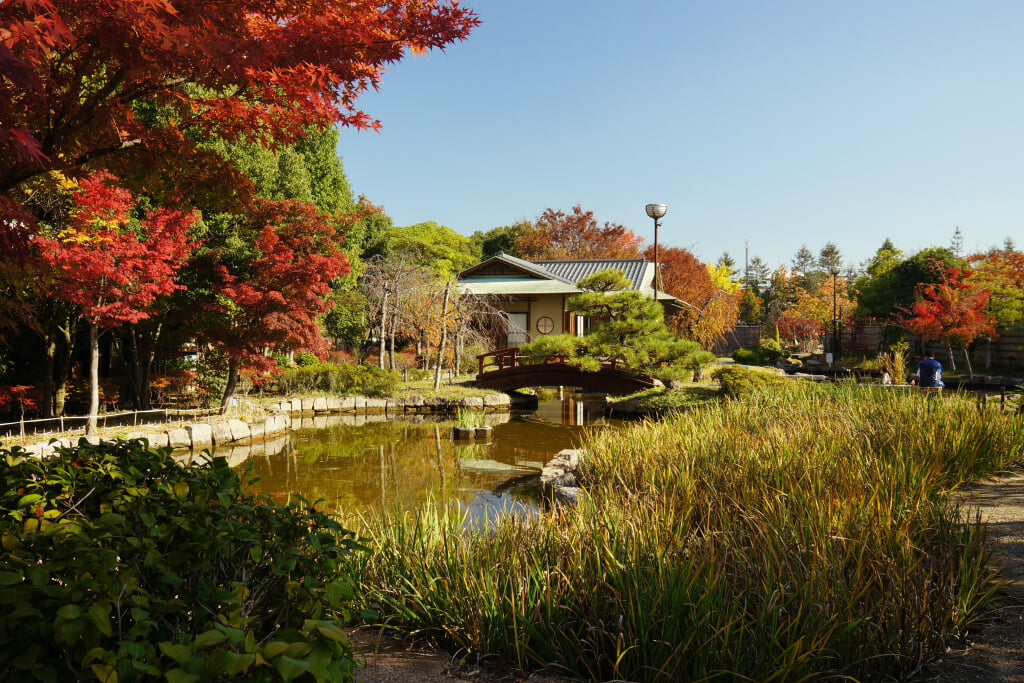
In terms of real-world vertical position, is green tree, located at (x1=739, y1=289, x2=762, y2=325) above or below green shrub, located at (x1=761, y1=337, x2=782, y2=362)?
above

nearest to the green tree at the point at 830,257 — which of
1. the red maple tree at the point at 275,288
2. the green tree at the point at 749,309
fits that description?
the green tree at the point at 749,309

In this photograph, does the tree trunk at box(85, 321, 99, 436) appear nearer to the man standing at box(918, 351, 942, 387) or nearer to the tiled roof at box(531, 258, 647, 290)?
the man standing at box(918, 351, 942, 387)

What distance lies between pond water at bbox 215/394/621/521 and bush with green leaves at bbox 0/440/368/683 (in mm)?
3676

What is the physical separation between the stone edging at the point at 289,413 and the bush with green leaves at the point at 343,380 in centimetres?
43

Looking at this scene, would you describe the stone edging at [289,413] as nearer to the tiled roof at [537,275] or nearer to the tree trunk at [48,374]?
the tree trunk at [48,374]

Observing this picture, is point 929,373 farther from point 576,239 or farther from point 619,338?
point 576,239

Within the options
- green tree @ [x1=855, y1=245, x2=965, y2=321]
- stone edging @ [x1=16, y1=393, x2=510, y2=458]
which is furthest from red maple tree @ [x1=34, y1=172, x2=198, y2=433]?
green tree @ [x1=855, y1=245, x2=965, y2=321]

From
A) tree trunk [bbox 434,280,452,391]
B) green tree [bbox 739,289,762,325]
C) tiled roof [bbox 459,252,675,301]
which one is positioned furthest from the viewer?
green tree [bbox 739,289,762,325]

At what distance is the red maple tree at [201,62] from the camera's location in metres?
3.21

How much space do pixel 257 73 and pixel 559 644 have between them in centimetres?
370

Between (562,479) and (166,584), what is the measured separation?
20.5 feet

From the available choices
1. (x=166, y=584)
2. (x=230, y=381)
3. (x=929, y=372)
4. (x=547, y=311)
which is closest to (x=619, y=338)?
(x=929, y=372)

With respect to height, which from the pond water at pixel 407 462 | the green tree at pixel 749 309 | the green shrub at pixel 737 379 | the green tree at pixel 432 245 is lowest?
the pond water at pixel 407 462

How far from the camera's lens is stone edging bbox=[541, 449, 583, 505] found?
22.2ft
